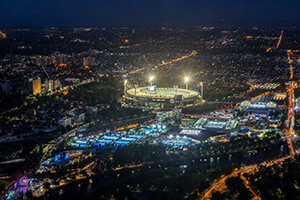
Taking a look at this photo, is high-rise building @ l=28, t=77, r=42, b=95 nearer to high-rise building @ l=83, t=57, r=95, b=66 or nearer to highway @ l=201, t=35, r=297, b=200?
high-rise building @ l=83, t=57, r=95, b=66

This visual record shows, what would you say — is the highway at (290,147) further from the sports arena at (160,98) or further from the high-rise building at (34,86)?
the high-rise building at (34,86)

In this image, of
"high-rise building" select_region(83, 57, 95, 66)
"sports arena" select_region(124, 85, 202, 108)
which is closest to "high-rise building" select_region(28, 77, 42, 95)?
"sports arena" select_region(124, 85, 202, 108)

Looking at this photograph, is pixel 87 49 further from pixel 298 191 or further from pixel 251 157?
pixel 298 191

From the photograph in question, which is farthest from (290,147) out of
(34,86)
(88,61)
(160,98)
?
(88,61)

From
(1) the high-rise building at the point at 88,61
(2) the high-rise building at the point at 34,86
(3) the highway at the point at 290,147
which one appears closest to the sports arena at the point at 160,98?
(3) the highway at the point at 290,147

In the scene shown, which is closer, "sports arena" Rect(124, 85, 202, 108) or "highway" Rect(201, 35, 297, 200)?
"highway" Rect(201, 35, 297, 200)

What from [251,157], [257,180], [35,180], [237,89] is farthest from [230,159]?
[237,89]

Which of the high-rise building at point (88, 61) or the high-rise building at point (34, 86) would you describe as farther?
the high-rise building at point (88, 61)
